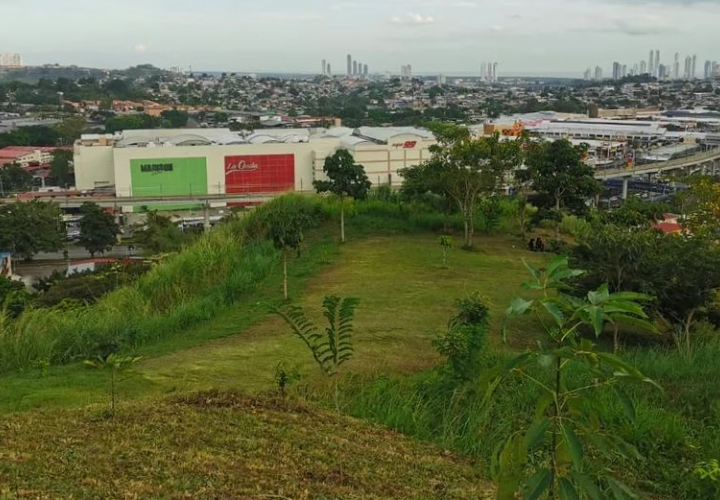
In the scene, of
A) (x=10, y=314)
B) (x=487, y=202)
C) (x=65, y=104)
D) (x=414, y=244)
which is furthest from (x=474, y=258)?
(x=65, y=104)

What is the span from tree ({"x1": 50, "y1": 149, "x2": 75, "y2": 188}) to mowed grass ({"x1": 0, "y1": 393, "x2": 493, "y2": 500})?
4264 cm

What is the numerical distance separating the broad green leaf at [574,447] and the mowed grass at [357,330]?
3.24 meters

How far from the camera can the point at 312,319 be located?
25.3ft

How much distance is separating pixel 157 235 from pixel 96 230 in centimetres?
597

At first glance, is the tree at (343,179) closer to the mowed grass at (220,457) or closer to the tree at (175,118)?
the mowed grass at (220,457)

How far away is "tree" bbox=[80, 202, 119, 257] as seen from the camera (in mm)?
26000

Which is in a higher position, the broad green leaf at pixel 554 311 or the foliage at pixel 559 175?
the broad green leaf at pixel 554 311

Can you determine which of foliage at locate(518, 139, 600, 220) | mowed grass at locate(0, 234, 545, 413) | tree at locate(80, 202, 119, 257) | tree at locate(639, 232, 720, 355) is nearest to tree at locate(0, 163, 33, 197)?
tree at locate(80, 202, 119, 257)

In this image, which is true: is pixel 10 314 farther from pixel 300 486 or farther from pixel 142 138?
pixel 142 138

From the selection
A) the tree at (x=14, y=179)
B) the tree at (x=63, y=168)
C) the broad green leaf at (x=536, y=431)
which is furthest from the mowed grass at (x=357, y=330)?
the tree at (x=63, y=168)

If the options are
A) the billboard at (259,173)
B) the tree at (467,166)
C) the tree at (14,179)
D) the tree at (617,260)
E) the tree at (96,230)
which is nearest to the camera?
the tree at (617,260)

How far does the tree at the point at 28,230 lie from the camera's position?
24.7 m

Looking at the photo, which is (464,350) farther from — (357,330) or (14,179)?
(14,179)

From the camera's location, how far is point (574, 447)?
1.78m
